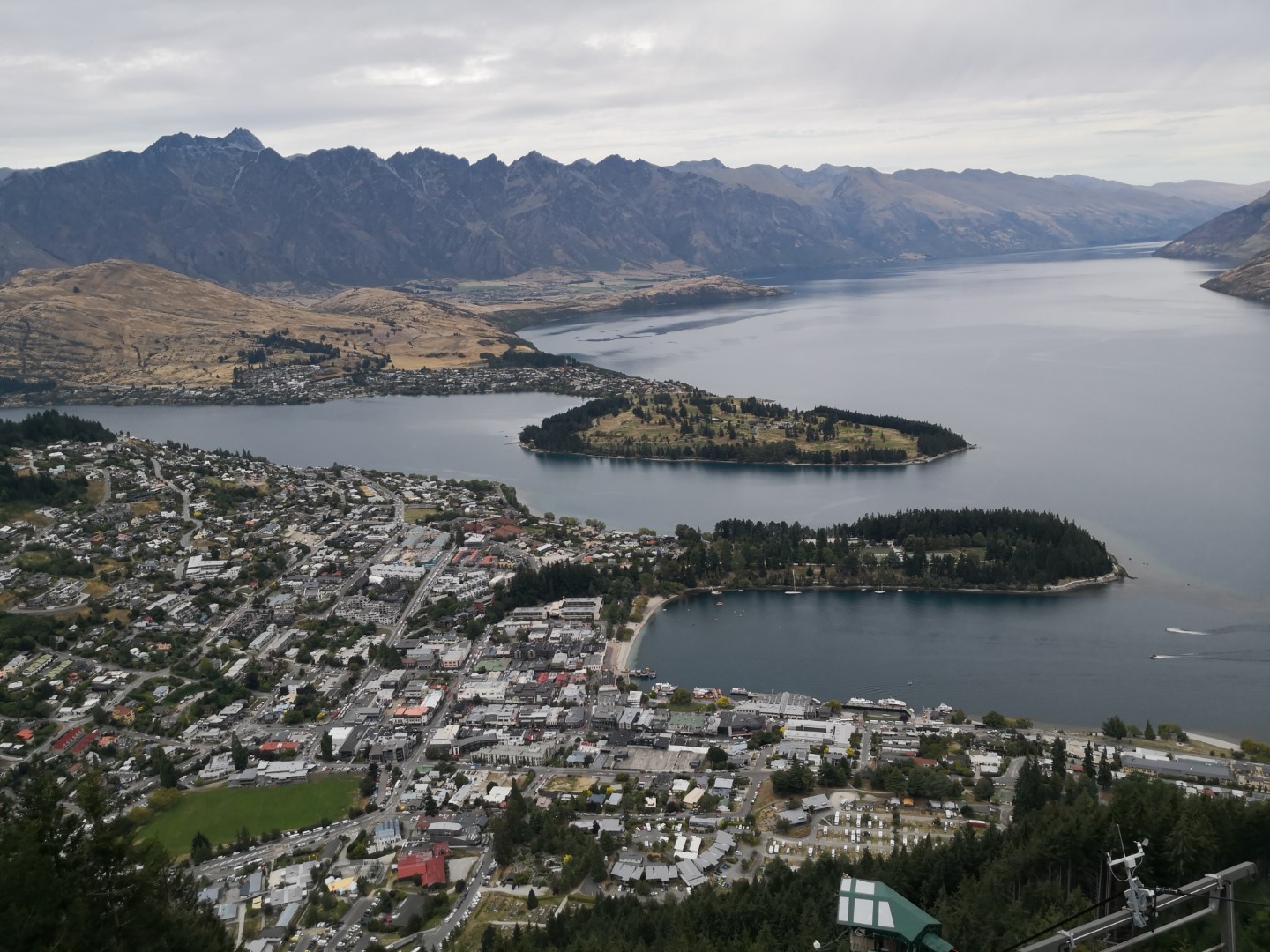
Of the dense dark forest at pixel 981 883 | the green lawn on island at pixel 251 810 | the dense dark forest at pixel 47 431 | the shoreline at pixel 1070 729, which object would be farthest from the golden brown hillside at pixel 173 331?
the dense dark forest at pixel 981 883

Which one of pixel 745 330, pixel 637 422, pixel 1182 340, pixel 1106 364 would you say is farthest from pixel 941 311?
pixel 637 422

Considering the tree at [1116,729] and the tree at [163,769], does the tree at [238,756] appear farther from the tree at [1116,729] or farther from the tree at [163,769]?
the tree at [1116,729]

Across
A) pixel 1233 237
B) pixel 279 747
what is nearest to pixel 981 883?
pixel 279 747

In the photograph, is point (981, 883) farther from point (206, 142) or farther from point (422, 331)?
point (206, 142)

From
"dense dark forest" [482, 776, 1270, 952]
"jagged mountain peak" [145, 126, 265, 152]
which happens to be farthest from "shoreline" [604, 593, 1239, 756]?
"jagged mountain peak" [145, 126, 265, 152]

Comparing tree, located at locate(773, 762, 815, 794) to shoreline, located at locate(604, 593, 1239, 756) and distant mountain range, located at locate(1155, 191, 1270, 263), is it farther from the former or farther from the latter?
distant mountain range, located at locate(1155, 191, 1270, 263)

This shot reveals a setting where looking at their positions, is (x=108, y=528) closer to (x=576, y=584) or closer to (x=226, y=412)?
(x=576, y=584)
